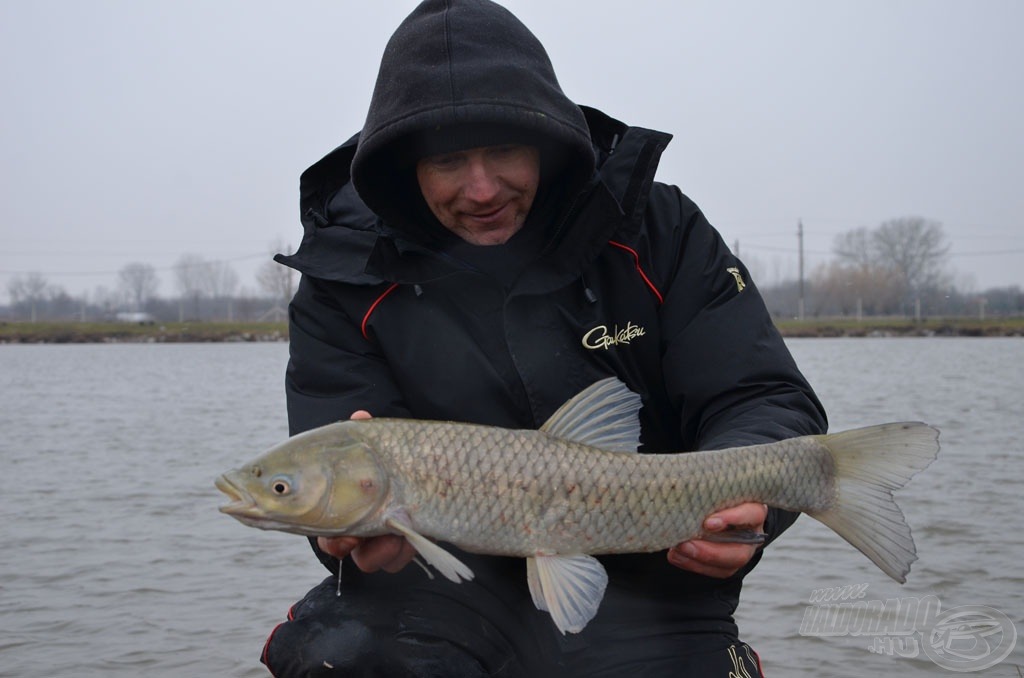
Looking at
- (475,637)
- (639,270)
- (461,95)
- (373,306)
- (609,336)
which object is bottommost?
(475,637)

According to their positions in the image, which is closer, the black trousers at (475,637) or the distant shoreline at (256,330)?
the black trousers at (475,637)

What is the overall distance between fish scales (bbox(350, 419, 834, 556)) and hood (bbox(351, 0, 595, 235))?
1.13 m

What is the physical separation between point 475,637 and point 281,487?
3.07 feet

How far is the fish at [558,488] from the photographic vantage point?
294 cm

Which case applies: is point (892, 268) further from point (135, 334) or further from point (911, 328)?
point (135, 334)

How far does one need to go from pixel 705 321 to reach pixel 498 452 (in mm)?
1039

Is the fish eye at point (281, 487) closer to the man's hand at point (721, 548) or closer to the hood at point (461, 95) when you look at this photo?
the man's hand at point (721, 548)

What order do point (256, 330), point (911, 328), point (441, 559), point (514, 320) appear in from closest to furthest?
point (441, 559) < point (514, 320) < point (911, 328) < point (256, 330)

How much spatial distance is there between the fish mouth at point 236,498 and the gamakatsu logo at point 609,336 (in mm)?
1351

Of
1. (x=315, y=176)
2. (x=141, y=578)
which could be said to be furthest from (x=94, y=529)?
(x=315, y=176)

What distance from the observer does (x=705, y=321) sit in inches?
147

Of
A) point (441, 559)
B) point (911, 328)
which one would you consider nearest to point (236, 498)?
point (441, 559)

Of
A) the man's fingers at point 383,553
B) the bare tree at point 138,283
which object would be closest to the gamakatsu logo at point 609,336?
the man's fingers at point 383,553

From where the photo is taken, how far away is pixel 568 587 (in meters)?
3.07
